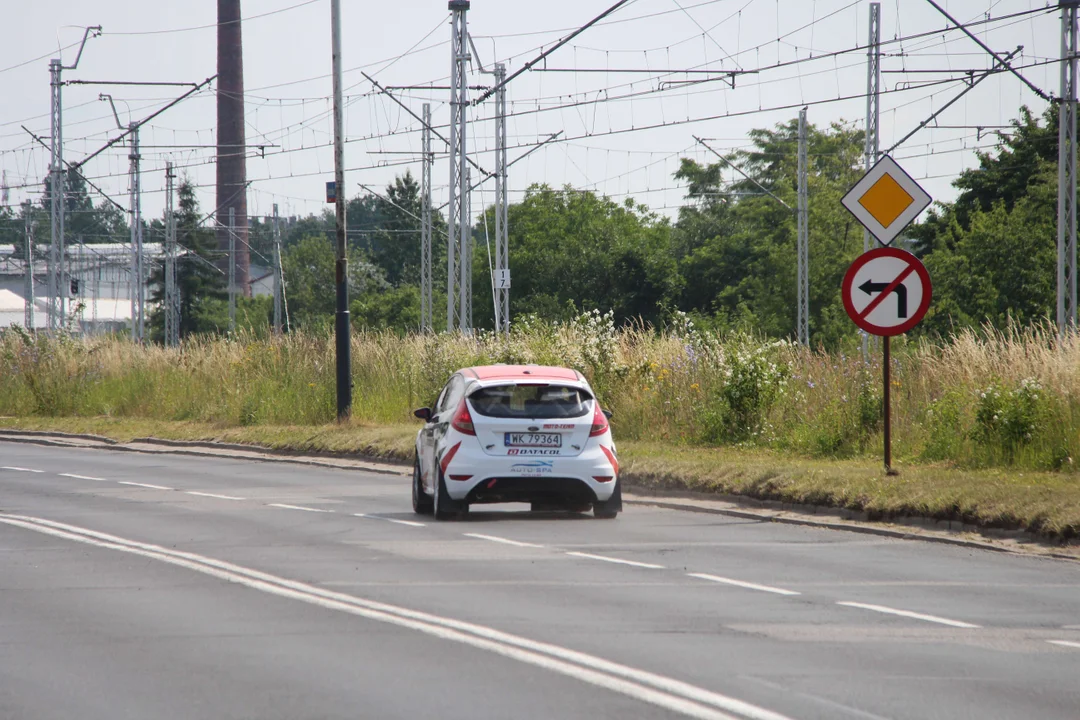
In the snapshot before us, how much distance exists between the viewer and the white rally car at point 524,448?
14.9 m

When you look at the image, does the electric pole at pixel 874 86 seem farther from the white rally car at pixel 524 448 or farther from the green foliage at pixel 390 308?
the green foliage at pixel 390 308

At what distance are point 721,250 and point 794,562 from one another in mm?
66245

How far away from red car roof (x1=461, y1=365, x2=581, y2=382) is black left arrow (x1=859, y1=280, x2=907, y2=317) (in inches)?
131

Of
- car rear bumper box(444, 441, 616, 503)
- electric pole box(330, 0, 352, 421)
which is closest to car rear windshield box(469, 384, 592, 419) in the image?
car rear bumper box(444, 441, 616, 503)

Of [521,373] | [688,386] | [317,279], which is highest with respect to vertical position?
[317,279]

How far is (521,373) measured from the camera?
15.5 m

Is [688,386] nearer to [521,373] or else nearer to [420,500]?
[521,373]

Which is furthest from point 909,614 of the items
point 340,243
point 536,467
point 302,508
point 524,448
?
point 340,243

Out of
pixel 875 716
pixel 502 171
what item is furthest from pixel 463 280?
pixel 875 716

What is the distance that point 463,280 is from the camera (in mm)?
37438

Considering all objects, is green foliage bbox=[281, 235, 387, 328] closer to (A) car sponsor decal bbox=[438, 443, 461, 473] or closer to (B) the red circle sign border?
(B) the red circle sign border

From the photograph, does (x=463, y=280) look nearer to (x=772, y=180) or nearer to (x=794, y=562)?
(x=794, y=562)

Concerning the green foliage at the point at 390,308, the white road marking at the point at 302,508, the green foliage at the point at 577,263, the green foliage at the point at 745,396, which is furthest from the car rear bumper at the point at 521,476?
the green foliage at the point at 390,308

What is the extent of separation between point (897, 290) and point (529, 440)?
442cm
